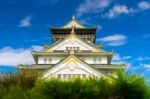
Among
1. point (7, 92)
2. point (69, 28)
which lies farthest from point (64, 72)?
point (7, 92)

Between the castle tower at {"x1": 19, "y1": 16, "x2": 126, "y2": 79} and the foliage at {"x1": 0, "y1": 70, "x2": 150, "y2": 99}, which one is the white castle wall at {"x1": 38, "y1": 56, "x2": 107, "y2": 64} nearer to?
the castle tower at {"x1": 19, "y1": 16, "x2": 126, "y2": 79}

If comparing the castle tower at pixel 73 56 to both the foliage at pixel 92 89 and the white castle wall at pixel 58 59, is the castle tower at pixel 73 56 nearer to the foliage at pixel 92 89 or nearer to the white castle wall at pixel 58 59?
the white castle wall at pixel 58 59

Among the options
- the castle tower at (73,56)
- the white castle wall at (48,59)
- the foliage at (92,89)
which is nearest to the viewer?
the foliage at (92,89)

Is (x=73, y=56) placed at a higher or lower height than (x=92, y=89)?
higher

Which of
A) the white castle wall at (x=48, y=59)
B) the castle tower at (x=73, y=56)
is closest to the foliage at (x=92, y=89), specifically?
the castle tower at (x=73, y=56)

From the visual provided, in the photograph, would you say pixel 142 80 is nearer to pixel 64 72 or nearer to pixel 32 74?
pixel 32 74

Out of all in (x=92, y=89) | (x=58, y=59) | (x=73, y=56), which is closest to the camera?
(x=92, y=89)

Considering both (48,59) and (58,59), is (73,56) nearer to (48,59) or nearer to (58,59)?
(58,59)

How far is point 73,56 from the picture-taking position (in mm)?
50312

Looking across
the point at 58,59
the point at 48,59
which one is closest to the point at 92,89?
the point at 58,59

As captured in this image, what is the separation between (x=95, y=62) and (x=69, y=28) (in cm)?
953

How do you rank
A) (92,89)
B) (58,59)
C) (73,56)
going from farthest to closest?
(58,59) → (73,56) → (92,89)

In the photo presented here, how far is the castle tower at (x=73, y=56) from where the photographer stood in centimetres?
5016

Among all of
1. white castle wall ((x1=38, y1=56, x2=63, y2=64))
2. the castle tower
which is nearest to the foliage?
the castle tower
